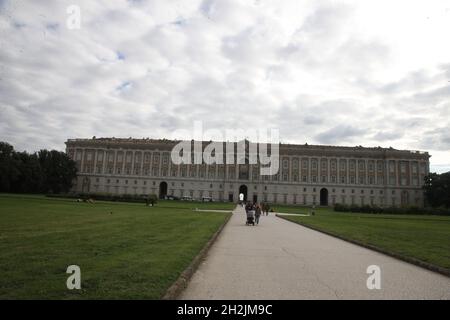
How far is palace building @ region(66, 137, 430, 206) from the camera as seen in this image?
11031 centimetres

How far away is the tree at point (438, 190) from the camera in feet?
293

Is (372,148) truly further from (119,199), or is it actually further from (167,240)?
(167,240)

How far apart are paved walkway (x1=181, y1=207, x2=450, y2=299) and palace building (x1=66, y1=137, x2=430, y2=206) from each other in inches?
3862

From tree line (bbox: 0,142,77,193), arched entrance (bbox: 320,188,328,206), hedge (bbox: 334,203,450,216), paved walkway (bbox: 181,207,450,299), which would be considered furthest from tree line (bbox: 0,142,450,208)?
paved walkway (bbox: 181,207,450,299)

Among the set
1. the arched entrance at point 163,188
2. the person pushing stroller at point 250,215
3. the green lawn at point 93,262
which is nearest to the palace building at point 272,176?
the arched entrance at point 163,188

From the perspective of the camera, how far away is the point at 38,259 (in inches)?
365

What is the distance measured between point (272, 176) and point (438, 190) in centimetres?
4260

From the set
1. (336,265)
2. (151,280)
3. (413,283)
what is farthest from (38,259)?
(413,283)

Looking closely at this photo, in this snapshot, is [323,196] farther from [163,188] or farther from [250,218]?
[250,218]

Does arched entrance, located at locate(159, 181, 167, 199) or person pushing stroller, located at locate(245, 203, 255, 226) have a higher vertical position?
arched entrance, located at locate(159, 181, 167, 199)

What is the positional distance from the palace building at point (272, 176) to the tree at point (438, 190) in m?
13.0

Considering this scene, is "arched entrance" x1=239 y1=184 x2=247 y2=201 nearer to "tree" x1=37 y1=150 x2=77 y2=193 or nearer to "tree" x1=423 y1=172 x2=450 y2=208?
→ "tree" x1=37 y1=150 x2=77 y2=193

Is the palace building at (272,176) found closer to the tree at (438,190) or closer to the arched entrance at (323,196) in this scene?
the arched entrance at (323,196)
